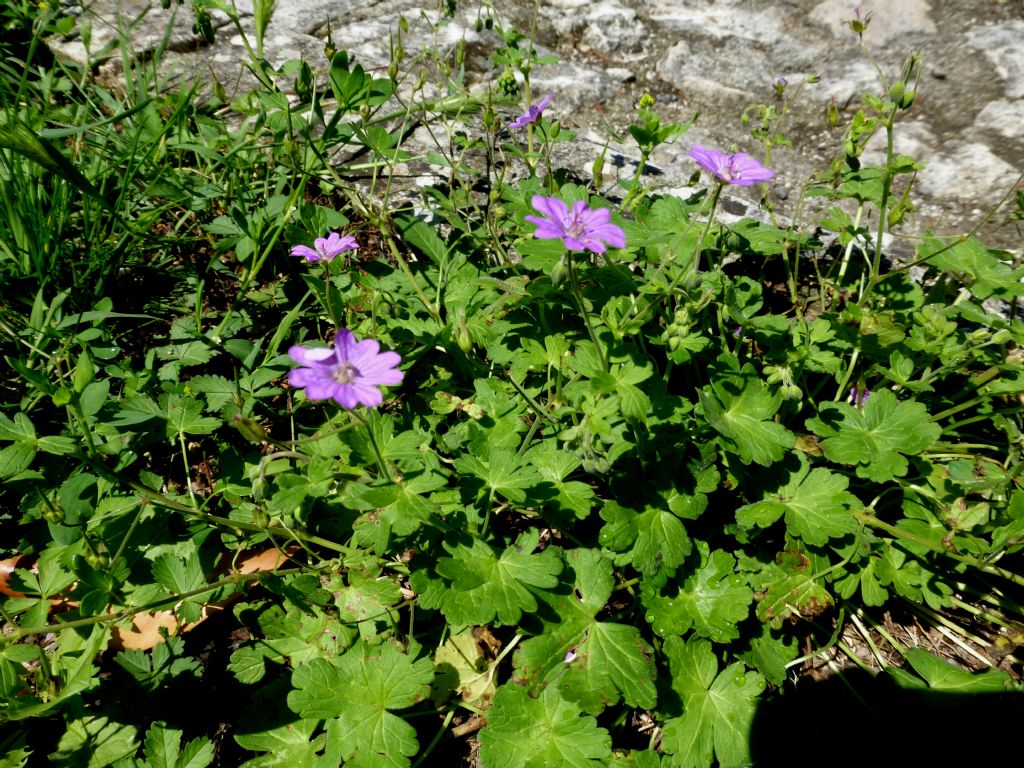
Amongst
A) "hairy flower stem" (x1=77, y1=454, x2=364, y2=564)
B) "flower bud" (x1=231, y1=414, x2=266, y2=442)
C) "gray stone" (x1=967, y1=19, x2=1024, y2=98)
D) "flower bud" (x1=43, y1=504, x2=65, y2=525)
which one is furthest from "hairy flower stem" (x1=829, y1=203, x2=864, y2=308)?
"flower bud" (x1=43, y1=504, x2=65, y2=525)

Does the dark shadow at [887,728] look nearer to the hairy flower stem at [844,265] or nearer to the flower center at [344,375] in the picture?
the hairy flower stem at [844,265]

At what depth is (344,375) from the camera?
159 cm

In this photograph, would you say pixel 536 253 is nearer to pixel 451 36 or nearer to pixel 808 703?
pixel 808 703

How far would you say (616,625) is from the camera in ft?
6.71

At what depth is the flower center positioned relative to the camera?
5.18 ft

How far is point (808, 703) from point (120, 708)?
92.1 inches

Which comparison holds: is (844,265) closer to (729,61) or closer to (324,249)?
(729,61)

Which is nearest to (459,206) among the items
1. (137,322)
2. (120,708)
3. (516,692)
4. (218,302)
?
(218,302)

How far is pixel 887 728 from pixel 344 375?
2162 millimetres

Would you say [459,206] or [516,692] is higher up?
[459,206]

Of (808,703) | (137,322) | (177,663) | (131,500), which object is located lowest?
(808,703)

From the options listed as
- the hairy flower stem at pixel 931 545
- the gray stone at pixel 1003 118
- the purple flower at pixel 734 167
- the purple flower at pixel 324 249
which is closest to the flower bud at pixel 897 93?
the purple flower at pixel 734 167

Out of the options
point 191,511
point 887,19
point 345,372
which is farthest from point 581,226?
point 887,19

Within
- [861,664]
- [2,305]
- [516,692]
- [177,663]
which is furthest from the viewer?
[2,305]
